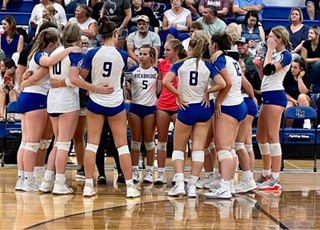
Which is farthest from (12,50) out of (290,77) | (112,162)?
(290,77)

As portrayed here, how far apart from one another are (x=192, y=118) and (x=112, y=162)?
357 centimetres

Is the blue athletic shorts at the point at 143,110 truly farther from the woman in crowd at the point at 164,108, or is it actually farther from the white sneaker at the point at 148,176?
the white sneaker at the point at 148,176

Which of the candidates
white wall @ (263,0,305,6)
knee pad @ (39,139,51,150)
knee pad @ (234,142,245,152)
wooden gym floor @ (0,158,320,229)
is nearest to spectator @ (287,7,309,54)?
white wall @ (263,0,305,6)

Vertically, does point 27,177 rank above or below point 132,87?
below

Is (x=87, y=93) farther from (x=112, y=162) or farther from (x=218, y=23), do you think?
(x=218, y=23)

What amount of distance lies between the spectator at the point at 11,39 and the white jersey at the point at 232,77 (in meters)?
5.91

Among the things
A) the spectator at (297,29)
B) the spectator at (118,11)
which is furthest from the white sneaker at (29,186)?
the spectator at (297,29)

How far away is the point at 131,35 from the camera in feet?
43.1

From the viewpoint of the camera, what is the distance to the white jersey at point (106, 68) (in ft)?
27.5

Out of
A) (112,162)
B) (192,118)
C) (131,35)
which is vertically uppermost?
(131,35)

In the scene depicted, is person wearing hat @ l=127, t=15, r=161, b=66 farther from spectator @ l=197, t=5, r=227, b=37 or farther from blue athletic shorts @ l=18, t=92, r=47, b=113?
blue athletic shorts @ l=18, t=92, r=47, b=113

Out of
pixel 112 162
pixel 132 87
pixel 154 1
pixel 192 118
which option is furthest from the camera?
pixel 154 1

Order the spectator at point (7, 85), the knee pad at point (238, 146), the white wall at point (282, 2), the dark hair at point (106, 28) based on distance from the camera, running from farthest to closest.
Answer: the white wall at point (282, 2), the spectator at point (7, 85), the knee pad at point (238, 146), the dark hair at point (106, 28)

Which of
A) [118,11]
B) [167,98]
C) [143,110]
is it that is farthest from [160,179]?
[118,11]
